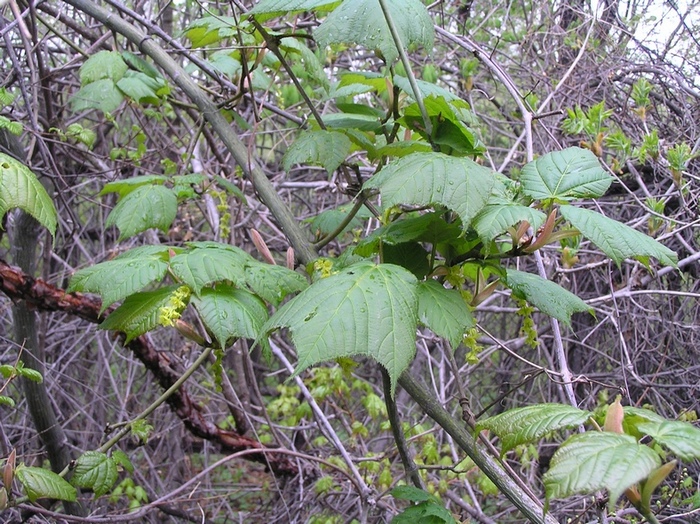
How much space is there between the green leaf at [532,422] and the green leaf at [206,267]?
2.11 feet

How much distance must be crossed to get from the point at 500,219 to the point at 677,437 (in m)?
0.50

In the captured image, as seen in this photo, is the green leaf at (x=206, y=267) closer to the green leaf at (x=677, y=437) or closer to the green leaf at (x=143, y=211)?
the green leaf at (x=143, y=211)

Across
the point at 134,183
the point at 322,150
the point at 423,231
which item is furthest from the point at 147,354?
the point at 423,231

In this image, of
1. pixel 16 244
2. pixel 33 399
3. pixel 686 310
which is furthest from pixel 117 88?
pixel 686 310

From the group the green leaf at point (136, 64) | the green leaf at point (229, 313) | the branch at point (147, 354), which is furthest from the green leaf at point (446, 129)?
the green leaf at point (136, 64)

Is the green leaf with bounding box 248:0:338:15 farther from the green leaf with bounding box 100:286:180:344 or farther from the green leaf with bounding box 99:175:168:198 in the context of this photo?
the green leaf with bounding box 99:175:168:198

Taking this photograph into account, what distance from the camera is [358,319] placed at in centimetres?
117

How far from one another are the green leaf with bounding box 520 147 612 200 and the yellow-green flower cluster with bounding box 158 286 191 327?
780 millimetres

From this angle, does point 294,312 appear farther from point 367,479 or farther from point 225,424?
point 225,424

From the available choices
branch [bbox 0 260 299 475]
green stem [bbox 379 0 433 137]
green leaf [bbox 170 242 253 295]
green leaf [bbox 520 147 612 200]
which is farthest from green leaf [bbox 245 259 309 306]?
branch [bbox 0 260 299 475]

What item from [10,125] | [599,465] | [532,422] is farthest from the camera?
[10,125]

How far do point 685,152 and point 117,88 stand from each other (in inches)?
90.8

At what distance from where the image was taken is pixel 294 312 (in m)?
1.23

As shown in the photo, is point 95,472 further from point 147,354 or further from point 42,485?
point 147,354
